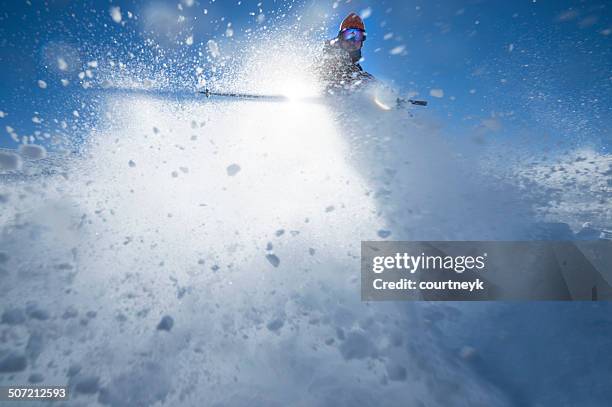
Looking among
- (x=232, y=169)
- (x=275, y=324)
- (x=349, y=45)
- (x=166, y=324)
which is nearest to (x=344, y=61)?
(x=349, y=45)

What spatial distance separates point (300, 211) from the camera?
3885mm

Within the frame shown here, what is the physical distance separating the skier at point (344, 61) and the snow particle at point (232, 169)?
328 centimetres

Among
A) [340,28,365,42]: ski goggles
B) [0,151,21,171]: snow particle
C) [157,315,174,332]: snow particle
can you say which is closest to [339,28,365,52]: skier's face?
A: [340,28,365,42]: ski goggles

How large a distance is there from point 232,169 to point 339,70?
4.00 meters

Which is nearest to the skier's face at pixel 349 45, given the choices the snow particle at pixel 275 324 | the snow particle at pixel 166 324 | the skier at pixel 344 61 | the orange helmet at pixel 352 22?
A: the skier at pixel 344 61

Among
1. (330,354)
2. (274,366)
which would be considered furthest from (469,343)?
(274,366)

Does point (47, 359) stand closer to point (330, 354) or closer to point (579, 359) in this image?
point (330, 354)

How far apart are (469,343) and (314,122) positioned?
487 centimetres

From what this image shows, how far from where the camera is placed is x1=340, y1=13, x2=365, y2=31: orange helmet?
6.62 m

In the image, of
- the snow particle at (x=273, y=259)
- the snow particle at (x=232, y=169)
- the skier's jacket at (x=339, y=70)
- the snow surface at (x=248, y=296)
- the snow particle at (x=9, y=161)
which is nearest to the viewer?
the snow surface at (x=248, y=296)

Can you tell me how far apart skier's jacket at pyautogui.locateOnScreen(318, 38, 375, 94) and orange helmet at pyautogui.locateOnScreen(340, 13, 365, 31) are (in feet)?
1.67

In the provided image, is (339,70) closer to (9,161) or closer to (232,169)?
(232,169)

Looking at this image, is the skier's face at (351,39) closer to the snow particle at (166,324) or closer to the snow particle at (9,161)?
the snow particle at (166,324)

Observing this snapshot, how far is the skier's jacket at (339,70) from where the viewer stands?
6.48m
